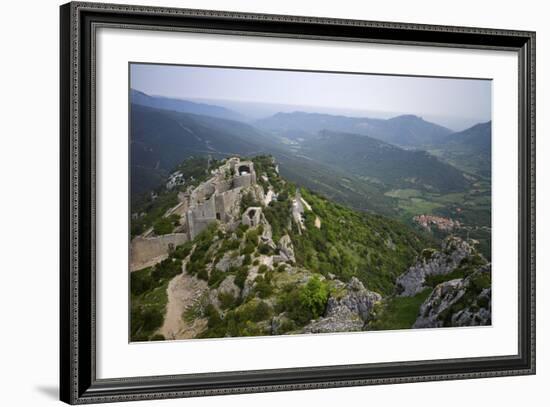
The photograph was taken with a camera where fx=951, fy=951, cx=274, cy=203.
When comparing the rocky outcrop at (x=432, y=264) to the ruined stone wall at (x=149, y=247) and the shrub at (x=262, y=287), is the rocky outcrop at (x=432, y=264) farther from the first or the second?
the ruined stone wall at (x=149, y=247)

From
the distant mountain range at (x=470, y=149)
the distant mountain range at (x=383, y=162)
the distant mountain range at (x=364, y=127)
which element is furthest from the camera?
the distant mountain range at (x=470, y=149)

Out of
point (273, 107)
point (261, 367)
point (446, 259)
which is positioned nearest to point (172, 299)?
point (261, 367)

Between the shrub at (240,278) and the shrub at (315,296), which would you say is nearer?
the shrub at (240,278)

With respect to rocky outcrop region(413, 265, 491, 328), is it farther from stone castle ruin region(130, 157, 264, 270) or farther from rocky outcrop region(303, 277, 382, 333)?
stone castle ruin region(130, 157, 264, 270)

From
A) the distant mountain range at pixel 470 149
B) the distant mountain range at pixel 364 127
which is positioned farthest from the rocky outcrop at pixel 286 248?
the distant mountain range at pixel 470 149

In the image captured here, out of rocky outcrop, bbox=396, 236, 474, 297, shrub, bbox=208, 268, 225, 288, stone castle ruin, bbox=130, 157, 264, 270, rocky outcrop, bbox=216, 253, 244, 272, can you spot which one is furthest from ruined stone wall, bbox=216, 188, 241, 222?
rocky outcrop, bbox=396, 236, 474, 297

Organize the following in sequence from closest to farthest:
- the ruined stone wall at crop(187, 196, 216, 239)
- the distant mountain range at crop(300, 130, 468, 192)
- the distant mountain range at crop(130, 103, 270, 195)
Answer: the distant mountain range at crop(130, 103, 270, 195)
the ruined stone wall at crop(187, 196, 216, 239)
the distant mountain range at crop(300, 130, 468, 192)

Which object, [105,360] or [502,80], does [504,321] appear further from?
[105,360]
